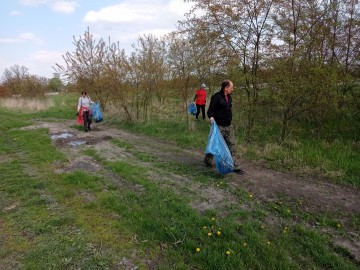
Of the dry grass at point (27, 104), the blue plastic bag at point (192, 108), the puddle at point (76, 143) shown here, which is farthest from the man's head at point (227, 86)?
the dry grass at point (27, 104)

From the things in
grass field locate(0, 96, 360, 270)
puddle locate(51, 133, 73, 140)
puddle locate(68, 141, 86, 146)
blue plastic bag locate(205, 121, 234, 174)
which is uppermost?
blue plastic bag locate(205, 121, 234, 174)

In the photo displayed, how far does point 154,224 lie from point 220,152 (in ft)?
7.80

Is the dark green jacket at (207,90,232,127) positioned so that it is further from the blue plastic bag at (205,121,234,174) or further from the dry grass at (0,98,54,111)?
the dry grass at (0,98,54,111)

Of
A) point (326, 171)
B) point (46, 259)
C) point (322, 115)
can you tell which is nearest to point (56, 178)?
point (46, 259)

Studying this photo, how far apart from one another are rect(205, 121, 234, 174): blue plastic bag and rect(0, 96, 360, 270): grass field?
0.29 meters

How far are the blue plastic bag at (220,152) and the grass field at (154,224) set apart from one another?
29cm

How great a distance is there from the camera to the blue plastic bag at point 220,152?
569 cm

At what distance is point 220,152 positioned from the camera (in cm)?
569

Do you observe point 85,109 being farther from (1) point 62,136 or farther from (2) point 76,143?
(2) point 76,143

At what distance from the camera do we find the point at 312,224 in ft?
12.9

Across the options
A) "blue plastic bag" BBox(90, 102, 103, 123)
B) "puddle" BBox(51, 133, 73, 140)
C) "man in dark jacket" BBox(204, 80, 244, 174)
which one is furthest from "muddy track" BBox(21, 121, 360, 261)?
"blue plastic bag" BBox(90, 102, 103, 123)

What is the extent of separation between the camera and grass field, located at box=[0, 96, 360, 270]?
125 inches

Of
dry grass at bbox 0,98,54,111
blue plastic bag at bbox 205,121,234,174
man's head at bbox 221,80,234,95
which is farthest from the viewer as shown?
dry grass at bbox 0,98,54,111

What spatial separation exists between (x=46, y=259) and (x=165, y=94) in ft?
36.1
